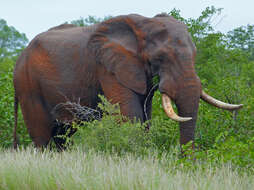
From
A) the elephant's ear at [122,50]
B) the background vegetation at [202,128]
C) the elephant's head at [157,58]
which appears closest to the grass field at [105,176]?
the background vegetation at [202,128]

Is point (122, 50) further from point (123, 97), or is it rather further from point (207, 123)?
point (207, 123)

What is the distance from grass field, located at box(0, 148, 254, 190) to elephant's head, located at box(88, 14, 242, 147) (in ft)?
3.02

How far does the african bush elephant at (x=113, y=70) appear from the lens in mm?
5863

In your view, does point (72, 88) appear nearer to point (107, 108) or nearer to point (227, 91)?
point (107, 108)

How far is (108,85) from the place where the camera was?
21.3 ft

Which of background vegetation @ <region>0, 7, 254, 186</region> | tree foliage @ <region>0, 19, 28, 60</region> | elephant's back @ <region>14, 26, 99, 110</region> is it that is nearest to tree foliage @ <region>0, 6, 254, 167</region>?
background vegetation @ <region>0, 7, 254, 186</region>

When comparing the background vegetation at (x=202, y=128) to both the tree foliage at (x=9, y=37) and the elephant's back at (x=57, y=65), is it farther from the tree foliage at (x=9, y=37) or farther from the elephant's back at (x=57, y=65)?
the tree foliage at (x=9, y=37)

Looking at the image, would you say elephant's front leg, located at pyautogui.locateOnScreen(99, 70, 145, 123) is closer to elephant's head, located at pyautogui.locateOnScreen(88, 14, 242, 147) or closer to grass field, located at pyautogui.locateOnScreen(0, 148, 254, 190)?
elephant's head, located at pyautogui.locateOnScreen(88, 14, 242, 147)

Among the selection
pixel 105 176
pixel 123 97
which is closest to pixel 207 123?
pixel 123 97

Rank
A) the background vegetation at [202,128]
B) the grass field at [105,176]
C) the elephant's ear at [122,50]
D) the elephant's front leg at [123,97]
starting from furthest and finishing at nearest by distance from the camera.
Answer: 1. the elephant's ear at [122,50]
2. the elephant's front leg at [123,97]
3. the background vegetation at [202,128]
4. the grass field at [105,176]

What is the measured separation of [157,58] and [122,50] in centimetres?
58

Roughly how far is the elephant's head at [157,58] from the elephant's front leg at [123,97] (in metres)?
0.08

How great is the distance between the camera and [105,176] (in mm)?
4207

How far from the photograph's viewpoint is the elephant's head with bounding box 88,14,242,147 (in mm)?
5816
